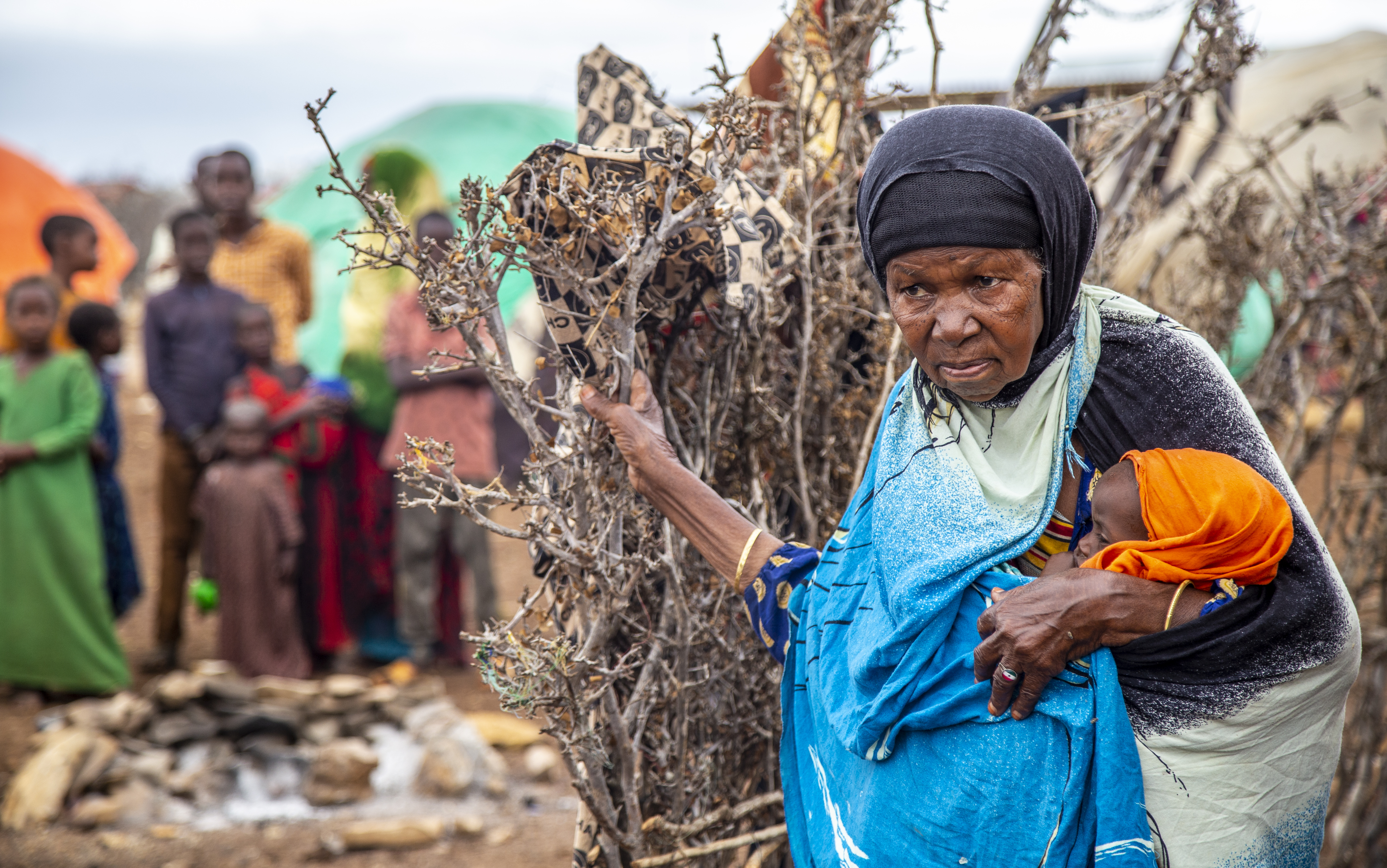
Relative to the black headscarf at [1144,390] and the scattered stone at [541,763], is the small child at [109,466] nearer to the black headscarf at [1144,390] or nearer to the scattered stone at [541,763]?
the scattered stone at [541,763]

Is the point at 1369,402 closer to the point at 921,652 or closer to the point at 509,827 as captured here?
the point at 921,652

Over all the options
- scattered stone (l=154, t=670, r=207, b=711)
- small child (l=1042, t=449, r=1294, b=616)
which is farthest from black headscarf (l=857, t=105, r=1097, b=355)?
scattered stone (l=154, t=670, r=207, b=711)

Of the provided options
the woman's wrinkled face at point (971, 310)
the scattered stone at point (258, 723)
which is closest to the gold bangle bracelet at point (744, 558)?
the woman's wrinkled face at point (971, 310)

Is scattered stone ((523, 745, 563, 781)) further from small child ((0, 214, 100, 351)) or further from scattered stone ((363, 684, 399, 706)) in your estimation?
small child ((0, 214, 100, 351))

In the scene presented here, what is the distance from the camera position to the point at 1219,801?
1489mm

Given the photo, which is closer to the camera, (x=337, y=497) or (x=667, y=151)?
(x=667, y=151)

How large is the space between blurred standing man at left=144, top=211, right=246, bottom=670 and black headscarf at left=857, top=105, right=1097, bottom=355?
5171 mm

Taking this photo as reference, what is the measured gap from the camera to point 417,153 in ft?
32.4

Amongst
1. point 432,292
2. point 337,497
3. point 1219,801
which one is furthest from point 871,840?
point 337,497

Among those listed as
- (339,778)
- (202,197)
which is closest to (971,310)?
(339,778)

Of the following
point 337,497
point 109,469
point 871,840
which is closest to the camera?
point 871,840

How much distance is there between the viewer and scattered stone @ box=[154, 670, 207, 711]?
4910mm

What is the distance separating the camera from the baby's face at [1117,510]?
4.79ft

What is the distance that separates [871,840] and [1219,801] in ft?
1.64
